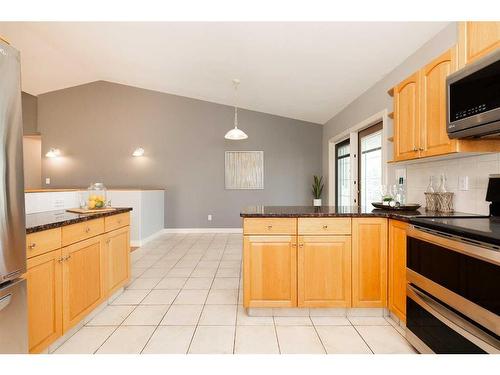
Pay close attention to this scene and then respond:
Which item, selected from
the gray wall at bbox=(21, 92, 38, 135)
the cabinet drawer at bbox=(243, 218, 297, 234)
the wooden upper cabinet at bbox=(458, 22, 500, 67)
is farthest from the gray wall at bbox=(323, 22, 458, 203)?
the gray wall at bbox=(21, 92, 38, 135)

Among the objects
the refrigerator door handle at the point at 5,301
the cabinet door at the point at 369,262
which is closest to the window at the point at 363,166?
the cabinet door at the point at 369,262

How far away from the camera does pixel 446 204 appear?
2.25 meters

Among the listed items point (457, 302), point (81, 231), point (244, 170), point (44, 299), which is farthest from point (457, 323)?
point (244, 170)

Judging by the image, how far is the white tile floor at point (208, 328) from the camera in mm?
1846

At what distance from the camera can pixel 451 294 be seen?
4.73ft

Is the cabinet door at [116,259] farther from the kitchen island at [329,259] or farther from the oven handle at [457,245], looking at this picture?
the oven handle at [457,245]

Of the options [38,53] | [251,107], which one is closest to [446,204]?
[251,107]

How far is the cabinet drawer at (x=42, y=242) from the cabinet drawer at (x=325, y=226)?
67.6 inches

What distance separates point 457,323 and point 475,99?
1.27 metres

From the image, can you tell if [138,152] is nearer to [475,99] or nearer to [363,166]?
[363,166]

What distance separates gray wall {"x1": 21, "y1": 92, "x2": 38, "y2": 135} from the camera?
20.1 ft

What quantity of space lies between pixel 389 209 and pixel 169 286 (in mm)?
2394

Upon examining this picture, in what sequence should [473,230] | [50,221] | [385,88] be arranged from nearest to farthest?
[473,230], [50,221], [385,88]
